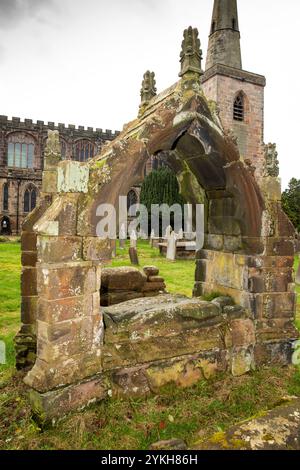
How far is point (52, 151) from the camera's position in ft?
15.2

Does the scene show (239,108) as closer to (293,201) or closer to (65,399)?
(293,201)

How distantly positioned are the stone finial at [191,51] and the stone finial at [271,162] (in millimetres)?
1485

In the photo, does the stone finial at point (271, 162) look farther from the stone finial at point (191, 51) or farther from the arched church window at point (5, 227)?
the arched church window at point (5, 227)

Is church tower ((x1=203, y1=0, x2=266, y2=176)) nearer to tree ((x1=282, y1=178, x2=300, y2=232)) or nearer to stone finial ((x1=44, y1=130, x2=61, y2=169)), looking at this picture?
tree ((x1=282, y1=178, x2=300, y2=232))

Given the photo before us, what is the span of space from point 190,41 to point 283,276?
3022 millimetres

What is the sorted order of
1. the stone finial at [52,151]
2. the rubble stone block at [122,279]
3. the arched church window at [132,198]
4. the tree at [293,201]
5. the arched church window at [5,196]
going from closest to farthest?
the stone finial at [52,151]
the rubble stone block at [122,279]
the tree at [293,201]
the arched church window at [5,196]
the arched church window at [132,198]

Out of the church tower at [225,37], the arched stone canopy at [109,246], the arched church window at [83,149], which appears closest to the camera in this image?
the arched stone canopy at [109,246]

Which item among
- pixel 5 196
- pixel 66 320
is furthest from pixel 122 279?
pixel 5 196

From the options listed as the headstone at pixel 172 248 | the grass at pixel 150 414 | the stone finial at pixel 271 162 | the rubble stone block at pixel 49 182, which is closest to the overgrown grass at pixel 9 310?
the grass at pixel 150 414

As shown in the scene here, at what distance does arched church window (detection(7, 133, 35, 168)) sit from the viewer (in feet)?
122

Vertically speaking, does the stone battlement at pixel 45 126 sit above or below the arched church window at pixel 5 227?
above

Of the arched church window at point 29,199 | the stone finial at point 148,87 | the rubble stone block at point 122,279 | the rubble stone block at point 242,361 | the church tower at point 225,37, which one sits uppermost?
the church tower at point 225,37

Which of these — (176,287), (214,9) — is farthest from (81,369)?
(214,9)

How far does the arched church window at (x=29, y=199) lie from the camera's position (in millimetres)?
34931
